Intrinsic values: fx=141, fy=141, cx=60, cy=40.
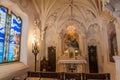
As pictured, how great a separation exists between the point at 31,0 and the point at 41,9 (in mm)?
1162

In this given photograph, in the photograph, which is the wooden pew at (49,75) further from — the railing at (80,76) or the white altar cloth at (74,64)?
the white altar cloth at (74,64)

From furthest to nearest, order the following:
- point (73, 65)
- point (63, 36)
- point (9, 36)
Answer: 1. point (63, 36)
2. point (73, 65)
3. point (9, 36)

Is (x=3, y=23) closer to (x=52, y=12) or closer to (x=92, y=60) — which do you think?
(x=52, y=12)

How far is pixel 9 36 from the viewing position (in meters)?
6.33

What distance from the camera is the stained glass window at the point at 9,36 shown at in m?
5.84

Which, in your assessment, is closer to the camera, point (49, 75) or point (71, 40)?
point (49, 75)

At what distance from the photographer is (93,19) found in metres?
10.4

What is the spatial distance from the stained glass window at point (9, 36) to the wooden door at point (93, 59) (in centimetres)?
541

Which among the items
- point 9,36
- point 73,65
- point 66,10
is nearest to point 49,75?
point 9,36

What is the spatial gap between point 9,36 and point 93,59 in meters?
6.35

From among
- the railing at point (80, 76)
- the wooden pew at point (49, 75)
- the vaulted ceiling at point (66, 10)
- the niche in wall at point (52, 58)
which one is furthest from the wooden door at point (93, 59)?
the wooden pew at point (49, 75)

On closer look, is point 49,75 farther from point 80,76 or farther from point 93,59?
point 93,59

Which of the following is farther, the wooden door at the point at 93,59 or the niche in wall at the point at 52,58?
the niche in wall at the point at 52,58

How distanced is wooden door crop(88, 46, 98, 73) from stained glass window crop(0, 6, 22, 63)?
541 centimetres
